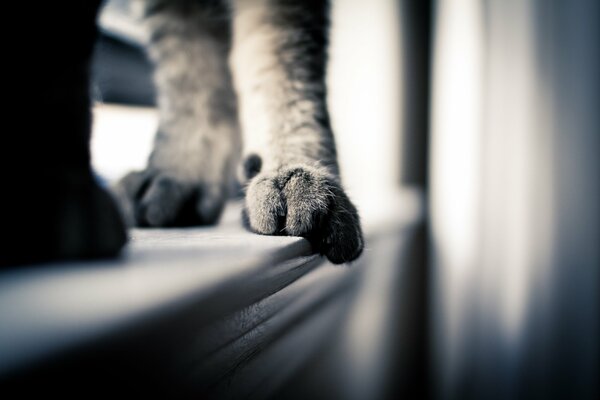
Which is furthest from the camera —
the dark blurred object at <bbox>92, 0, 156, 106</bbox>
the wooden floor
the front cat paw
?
the dark blurred object at <bbox>92, 0, 156, 106</bbox>

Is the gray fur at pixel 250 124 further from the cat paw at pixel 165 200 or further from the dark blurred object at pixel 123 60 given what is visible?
the dark blurred object at pixel 123 60

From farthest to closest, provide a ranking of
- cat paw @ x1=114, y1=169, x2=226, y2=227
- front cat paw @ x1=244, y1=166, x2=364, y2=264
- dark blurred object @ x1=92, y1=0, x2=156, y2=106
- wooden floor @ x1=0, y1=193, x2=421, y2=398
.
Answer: dark blurred object @ x1=92, y1=0, x2=156, y2=106 → cat paw @ x1=114, y1=169, x2=226, y2=227 → front cat paw @ x1=244, y1=166, x2=364, y2=264 → wooden floor @ x1=0, y1=193, x2=421, y2=398

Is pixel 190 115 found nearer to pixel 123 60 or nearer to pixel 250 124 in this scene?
pixel 250 124

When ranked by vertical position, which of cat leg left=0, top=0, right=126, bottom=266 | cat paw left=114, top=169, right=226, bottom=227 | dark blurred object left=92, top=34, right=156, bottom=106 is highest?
dark blurred object left=92, top=34, right=156, bottom=106

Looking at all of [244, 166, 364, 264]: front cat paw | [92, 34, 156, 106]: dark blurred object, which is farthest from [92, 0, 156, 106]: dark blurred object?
[244, 166, 364, 264]: front cat paw

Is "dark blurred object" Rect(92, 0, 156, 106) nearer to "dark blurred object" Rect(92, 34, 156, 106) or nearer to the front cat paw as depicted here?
"dark blurred object" Rect(92, 34, 156, 106)

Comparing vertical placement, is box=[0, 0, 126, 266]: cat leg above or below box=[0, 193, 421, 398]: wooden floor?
above

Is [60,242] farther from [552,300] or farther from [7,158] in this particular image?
[552,300]
